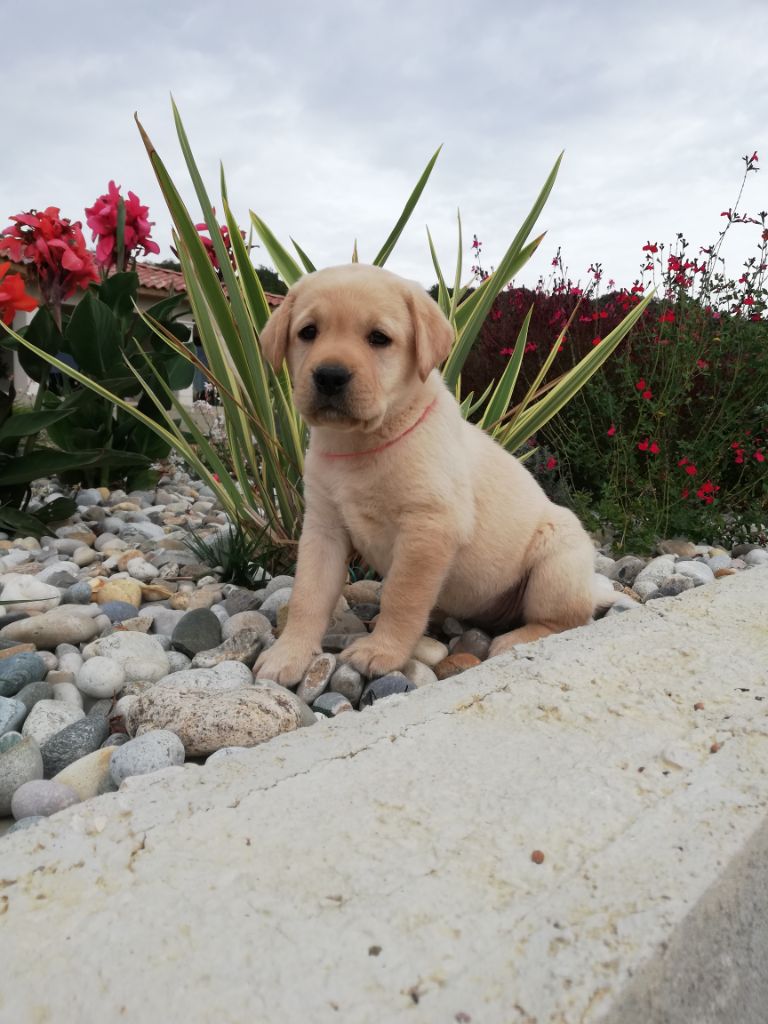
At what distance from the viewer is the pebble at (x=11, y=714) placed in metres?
1.85

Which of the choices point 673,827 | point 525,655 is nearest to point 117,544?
point 525,655

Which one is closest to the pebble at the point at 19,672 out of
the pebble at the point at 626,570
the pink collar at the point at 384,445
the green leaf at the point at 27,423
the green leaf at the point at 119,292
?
the pink collar at the point at 384,445

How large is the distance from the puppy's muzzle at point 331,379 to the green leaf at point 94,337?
2.61 meters

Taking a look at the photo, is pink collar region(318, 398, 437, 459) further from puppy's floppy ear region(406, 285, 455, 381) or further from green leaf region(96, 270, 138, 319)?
green leaf region(96, 270, 138, 319)

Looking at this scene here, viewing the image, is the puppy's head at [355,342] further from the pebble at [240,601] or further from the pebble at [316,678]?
the pebble at [240,601]

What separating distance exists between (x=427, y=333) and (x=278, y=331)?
0.39 meters

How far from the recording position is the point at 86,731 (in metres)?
1.81

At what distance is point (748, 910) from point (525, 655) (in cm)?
81

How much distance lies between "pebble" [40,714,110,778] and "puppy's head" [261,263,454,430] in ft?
2.84

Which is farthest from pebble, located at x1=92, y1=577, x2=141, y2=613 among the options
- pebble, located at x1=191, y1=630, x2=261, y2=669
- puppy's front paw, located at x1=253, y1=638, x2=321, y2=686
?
puppy's front paw, located at x1=253, y1=638, x2=321, y2=686

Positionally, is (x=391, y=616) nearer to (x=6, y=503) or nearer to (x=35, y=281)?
(x=6, y=503)

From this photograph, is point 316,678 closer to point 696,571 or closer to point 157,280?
point 696,571

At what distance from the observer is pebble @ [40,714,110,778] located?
175 cm

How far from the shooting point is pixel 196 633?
2406 mm
